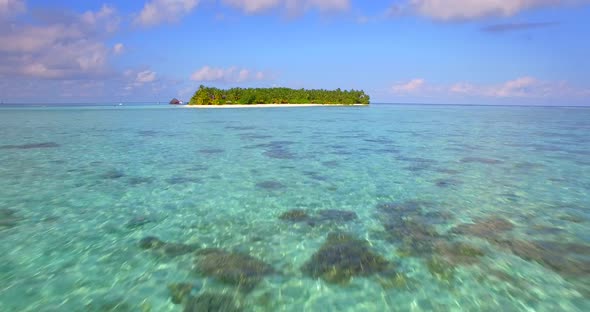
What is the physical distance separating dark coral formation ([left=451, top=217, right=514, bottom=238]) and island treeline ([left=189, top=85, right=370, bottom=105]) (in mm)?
132066

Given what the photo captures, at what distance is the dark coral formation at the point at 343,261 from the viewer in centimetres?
636

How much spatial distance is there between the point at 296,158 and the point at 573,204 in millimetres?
11941

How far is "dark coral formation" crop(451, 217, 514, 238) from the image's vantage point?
27.1 ft

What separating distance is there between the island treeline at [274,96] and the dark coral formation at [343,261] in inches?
5210

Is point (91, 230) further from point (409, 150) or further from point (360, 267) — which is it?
point (409, 150)

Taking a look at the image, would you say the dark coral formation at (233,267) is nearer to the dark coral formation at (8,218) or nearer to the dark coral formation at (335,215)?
the dark coral formation at (335,215)

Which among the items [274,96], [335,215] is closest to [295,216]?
[335,215]

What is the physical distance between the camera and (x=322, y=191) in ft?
39.3

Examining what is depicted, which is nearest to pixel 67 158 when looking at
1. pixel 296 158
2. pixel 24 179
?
pixel 24 179

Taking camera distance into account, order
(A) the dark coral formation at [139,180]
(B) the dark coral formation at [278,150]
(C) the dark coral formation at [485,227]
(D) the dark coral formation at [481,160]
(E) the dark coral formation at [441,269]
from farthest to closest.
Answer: (B) the dark coral formation at [278,150] < (D) the dark coral formation at [481,160] < (A) the dark coral formation at [139,180] < (C) the dark coral formation at [485,227] < (E) the dark coral formation at [441,269]

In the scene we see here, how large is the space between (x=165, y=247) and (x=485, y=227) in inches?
301

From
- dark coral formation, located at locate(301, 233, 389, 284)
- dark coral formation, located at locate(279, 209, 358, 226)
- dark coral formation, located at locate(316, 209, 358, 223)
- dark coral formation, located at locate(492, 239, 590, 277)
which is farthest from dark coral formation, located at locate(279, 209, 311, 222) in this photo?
dark coral formation, located at locate(492, 239, 590, 277)

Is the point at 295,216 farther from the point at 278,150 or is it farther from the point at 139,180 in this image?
the point at 278,150

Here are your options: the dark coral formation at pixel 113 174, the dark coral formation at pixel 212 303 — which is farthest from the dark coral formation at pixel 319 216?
the dark coral formation at pixel 113 174
